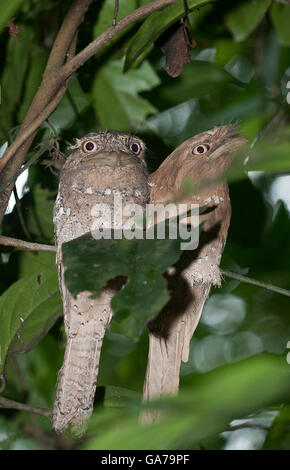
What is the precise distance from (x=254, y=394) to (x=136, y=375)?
3.18 metres

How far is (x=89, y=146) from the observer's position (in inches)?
82.1

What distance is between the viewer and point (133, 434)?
0.43 m

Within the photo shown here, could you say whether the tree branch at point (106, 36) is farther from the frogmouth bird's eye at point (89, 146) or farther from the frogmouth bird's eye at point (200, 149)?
the frogmouth bird's eye at point (200, 149)

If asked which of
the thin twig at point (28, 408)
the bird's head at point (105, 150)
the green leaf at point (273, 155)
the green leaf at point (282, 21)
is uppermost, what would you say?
the green leaf at point (273, 155)

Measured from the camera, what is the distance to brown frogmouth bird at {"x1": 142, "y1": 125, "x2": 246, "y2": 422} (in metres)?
1.94

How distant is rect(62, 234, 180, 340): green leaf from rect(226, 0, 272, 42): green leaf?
1.70m

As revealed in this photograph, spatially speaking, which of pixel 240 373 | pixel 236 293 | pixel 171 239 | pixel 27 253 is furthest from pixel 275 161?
pixel 236 293

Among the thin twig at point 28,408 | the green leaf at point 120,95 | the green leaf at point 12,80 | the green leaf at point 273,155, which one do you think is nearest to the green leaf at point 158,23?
the green leaf at point 120,95

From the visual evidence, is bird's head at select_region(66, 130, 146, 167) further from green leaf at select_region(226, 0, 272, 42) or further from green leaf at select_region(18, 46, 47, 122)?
green leaf at select_region(226, 0, 272, 42)

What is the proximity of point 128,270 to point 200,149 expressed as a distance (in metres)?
1.03

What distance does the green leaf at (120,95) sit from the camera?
265 centimetres

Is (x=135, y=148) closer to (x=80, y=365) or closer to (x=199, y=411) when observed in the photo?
(x=80, y=365)

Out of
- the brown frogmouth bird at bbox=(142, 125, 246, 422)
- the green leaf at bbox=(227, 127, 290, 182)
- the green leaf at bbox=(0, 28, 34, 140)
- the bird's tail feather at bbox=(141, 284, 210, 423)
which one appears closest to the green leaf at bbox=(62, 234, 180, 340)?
the green leaf at bbox=(227, 127, 290, 182)

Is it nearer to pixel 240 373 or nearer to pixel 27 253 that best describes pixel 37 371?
pixel 27 253
